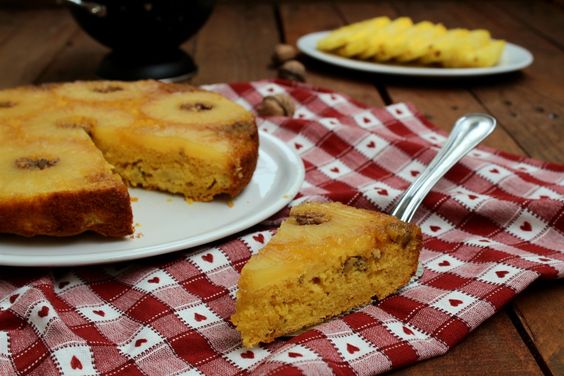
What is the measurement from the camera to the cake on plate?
1308mm

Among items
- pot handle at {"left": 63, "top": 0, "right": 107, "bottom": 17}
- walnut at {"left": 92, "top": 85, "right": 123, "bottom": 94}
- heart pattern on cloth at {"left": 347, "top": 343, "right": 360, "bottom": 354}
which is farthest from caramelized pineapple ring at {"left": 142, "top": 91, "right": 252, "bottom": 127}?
heart pattern on cloth at {"left": 347, "top": 343, "right": 360, "bottom": 354}

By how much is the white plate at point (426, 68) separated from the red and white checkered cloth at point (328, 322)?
0.66m

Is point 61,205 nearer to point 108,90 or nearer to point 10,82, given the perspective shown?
point 108,90

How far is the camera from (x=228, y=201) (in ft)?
5.00

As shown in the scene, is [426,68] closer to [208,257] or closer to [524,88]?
[524,88]

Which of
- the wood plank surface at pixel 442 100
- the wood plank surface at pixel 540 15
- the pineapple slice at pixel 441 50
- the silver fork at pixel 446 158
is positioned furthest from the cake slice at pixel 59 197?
the wood plank surface at pixel 540 15

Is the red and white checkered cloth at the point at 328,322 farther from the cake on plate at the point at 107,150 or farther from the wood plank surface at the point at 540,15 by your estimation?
the wood plank surface at the point at 540,15

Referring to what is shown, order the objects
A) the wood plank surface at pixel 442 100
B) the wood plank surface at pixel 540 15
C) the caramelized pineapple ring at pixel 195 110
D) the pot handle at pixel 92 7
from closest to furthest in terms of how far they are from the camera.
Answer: the caramelized pineapple ring at pixel 195 110
the wood plank surface at pixel 442 100
the pot handle at pixel 92 7
the wood plank surface at pixel 540 15

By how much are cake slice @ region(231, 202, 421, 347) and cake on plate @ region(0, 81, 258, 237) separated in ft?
1.09

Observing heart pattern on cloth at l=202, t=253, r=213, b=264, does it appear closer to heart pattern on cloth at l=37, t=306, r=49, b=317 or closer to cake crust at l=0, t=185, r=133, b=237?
cake crust at l=0, t=185, r=133, b=237

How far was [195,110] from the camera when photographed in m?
1.67

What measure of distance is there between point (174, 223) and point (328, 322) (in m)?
0.40

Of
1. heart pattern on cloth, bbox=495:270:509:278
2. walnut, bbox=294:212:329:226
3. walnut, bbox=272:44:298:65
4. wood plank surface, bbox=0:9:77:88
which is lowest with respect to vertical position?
wood plank surface, bbox=0:9:77:88

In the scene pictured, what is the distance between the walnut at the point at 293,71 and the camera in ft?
7.89
